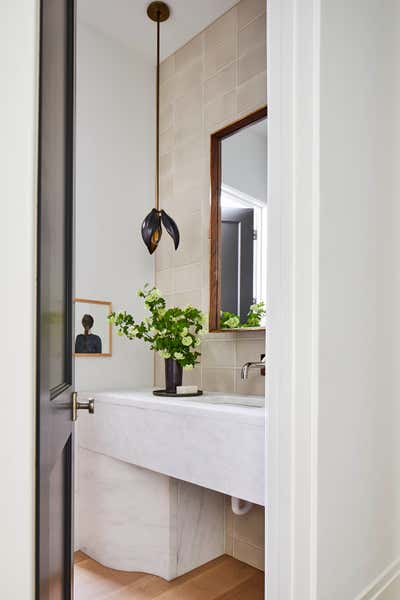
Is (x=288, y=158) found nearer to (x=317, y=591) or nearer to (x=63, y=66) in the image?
(x=63, y=66)

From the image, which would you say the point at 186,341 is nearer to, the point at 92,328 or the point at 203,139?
the point at 92,328

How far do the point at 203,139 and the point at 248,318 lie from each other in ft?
3.12

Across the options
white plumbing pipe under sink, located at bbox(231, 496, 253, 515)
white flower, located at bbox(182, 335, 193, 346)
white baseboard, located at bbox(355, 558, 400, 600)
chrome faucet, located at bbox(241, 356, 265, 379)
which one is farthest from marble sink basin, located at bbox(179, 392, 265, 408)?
white baseboard, located at bbox(355, 558, 400, 600)

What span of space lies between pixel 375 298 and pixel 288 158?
1.85 feet

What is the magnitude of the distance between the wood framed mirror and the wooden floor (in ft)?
3.45

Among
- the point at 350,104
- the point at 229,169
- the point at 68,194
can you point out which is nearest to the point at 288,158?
the point at 350,104

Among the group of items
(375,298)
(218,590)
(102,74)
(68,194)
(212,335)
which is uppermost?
(102,74)

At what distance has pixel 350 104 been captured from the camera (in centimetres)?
131

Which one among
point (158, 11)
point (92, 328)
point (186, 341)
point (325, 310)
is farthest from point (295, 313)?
point (158, 11)

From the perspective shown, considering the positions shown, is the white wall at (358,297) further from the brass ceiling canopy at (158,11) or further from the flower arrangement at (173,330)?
the brass ceiling canopy at (158,11)

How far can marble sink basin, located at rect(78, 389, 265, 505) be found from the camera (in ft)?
4.42

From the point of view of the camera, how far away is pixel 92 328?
2.26 m

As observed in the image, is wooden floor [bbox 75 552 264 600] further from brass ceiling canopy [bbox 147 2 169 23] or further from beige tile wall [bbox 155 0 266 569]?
brass ceiling canopy [bbox 147 2 169 23]

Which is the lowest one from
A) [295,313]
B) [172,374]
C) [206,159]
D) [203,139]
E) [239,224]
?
[172,374]
